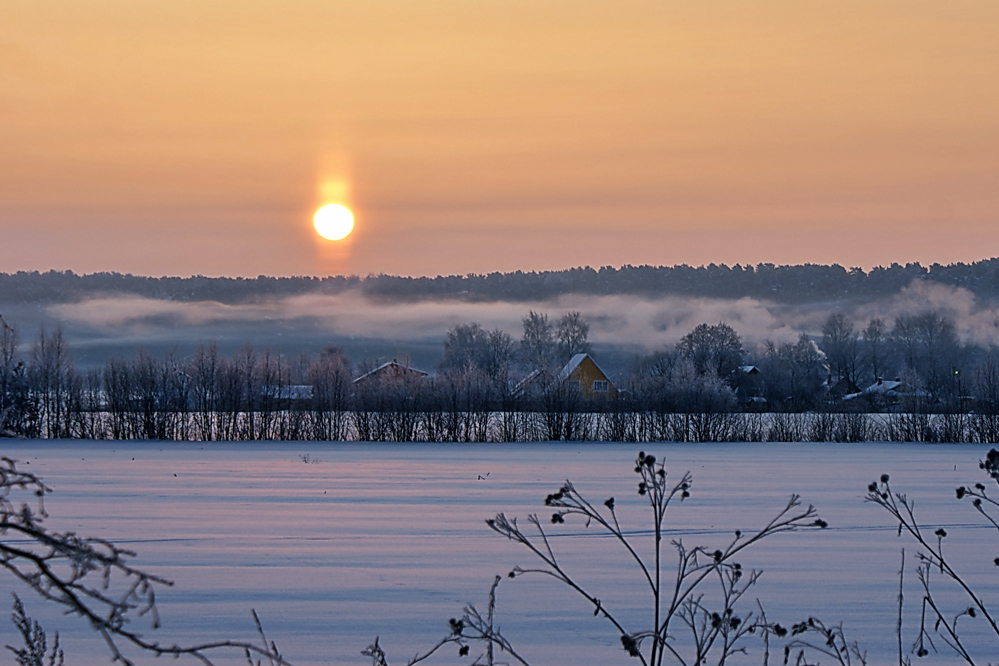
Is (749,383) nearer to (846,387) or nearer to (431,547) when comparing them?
(846,387)

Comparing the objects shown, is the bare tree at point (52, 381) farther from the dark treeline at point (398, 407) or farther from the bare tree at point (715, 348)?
the bare tree at point (715, 348)

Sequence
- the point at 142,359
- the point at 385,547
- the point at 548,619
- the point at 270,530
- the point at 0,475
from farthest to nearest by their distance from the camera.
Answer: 1. the point at 142,359
2. the point at 270,530
3. the point at 385,547
4. the point at 548,619
5. the point at 0,475

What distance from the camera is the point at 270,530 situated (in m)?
13.0

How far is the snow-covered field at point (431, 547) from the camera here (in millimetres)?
7859

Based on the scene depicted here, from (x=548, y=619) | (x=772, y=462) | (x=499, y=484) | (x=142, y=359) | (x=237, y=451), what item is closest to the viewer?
(x=548, y=619)

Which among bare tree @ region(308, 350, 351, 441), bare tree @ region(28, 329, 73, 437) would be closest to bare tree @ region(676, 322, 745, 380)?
bare tree @ region(308, 350, 351, 441)

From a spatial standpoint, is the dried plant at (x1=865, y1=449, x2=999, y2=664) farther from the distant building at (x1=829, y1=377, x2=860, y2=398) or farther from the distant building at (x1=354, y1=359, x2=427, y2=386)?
the distant building at (x1=829, y1=377, x2=860, y2=398)

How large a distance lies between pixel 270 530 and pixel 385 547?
7.15ft

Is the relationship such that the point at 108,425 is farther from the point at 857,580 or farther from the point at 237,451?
the point at 857,580

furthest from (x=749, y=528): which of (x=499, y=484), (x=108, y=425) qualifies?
(x=108, y=425)

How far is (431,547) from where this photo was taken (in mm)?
11578

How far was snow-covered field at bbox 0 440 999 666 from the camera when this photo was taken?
7859 mm

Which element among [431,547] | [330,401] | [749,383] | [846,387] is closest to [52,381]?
[330,401]

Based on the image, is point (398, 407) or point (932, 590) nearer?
point (932, 590)
